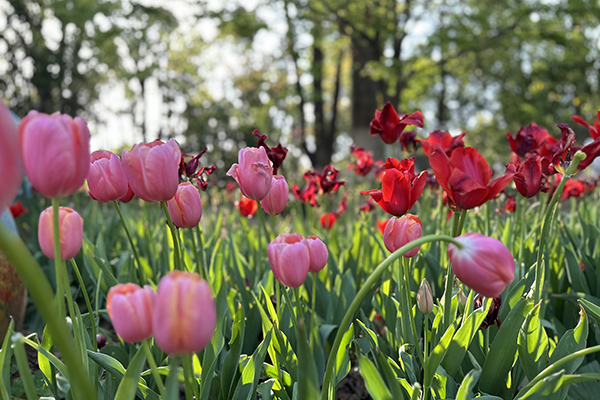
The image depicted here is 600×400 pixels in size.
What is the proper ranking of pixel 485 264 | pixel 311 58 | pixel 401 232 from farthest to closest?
pixel 311 58, pixel 401 232, pixel 485 264

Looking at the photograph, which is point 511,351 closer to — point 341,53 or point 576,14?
point 576,14

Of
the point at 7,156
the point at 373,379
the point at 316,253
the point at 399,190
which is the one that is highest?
the point at 7,156

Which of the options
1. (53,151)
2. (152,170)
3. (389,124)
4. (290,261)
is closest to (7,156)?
(53,151)

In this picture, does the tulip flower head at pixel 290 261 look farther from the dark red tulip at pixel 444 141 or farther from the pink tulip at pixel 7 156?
the dark red tulip at pixel 444 141

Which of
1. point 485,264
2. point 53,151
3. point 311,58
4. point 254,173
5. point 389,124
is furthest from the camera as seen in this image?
point 311,58

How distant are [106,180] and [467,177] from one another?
2.45 ft

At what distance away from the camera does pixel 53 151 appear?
23.7 inches

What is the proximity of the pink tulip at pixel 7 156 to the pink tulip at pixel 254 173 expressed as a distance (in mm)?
674

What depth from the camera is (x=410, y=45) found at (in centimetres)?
1418

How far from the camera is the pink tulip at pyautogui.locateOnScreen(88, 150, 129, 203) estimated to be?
3.46ft

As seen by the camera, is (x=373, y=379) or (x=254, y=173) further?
(x=254, y=173)

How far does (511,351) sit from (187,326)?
0.94 m

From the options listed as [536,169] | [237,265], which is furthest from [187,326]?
[237,265]

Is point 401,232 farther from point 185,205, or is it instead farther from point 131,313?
point 131,313
